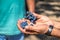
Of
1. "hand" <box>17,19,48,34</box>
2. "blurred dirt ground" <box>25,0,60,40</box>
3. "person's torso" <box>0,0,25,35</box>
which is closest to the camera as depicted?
"hand" <box>17,19,48,34</box>

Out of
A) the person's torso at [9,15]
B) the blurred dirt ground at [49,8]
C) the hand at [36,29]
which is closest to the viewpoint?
the hand at [36,29]

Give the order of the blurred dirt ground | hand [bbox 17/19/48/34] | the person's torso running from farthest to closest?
the blurred dirt ground → the person's torso → hand [bbox 17/19/48/34]

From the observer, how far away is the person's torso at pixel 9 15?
6.32ft

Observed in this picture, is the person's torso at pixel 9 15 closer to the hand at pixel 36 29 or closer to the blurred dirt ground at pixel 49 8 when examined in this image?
the hand at pixel 36 29

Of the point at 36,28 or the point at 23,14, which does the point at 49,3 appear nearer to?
the point at 23,14

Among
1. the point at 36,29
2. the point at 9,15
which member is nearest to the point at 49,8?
the point at 9,15

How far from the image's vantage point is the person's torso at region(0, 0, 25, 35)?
1.93 metres

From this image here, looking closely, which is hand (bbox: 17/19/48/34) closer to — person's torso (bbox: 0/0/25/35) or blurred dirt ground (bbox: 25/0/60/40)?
person's torso (bbox: 0/0/25/35)

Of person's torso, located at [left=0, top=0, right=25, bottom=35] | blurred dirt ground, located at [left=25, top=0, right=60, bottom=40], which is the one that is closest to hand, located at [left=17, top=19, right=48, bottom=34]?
person's torso, located at [left=0, top=0, right=25, bottom=35]

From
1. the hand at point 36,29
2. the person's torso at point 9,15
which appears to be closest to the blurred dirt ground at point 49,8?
the person's torso at point 9,15

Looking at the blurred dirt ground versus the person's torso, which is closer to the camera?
the person's torso

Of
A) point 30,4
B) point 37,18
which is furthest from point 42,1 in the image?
point 37,18

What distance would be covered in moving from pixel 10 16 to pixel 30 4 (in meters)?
0.23

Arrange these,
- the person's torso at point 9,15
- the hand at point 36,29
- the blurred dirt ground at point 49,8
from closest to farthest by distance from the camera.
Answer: the hand at point 36,29 → the person's torso at point 9,15 → the blurred dirt ground at point 49,8
